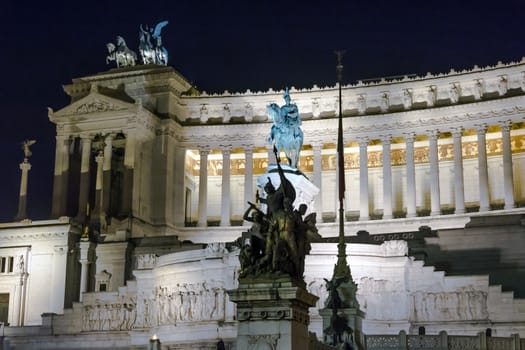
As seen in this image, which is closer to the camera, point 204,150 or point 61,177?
point 61,177

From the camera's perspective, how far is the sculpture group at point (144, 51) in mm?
99312

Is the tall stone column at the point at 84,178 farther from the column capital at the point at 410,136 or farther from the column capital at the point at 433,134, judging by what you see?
the column capital at the point at 433,134

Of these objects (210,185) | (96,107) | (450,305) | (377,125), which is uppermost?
(96,107)

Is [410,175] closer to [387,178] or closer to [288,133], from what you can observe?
[387,178]

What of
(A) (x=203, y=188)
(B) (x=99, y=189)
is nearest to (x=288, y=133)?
(B) (x=99, y=189)

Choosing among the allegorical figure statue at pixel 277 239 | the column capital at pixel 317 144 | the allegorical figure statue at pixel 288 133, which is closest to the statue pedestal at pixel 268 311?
the allegorical figure statue at pixel 277 239

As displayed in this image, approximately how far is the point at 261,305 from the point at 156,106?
250 feet

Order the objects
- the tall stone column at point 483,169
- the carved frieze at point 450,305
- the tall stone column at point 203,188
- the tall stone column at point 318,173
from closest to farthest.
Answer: the carved frieze at point 450,305 → the tall stone column at point 483,169 → the tall stone column at point 318,173 → the tall stone column at point 203,188

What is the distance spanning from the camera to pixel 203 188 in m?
94.2

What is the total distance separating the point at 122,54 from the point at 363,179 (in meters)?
30.1

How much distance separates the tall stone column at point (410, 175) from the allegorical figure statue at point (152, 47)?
28970 mm

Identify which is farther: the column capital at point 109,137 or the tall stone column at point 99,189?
the column capital at point 109,137

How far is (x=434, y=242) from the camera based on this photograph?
61.7 metres

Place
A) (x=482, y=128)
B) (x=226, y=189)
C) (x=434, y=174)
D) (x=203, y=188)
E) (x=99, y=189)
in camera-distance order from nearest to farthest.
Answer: (x=99, y=189)
(x=482, y=128)
(x=434, y=174)
(x=226, y=189)
(x=203, y=188)
